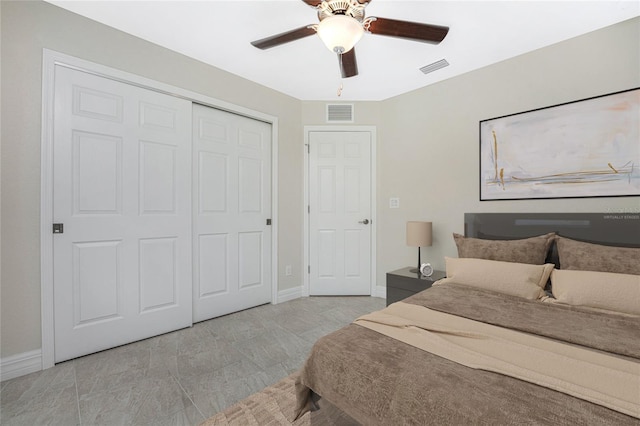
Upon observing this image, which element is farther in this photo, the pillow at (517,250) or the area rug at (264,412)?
the pillow at (517,250)

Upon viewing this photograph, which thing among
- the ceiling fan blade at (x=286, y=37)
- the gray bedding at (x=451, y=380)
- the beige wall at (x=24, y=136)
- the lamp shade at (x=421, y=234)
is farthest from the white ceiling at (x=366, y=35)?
the gray bedding at (x=451, y=380)

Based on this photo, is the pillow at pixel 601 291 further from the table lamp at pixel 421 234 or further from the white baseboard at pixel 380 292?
the white baseboard at pixel 380 292

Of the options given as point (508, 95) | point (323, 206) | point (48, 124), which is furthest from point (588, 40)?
point (48, 124)

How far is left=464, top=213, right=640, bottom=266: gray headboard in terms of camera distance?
6.86ft

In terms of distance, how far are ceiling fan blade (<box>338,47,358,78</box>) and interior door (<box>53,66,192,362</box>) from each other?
5.25ft

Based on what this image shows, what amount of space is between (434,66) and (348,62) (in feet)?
4.16

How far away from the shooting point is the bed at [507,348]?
2.77 feet

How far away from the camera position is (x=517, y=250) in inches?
89.0

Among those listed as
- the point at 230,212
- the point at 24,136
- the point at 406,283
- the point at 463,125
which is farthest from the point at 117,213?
the point at 463,125

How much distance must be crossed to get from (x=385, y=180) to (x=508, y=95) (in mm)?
1533

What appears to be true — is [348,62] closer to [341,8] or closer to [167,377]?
[341,8]

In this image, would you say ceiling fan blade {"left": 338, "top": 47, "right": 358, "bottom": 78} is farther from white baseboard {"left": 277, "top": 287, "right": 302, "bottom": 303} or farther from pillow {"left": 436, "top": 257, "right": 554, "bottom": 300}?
white baseboard {"left": 277, "top": 287, "right": 302, "bottom": 303}

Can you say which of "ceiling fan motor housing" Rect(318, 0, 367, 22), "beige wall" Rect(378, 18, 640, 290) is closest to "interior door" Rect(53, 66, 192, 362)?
"ceiling fan motor housing" Rect(318, 0, 367, 22)

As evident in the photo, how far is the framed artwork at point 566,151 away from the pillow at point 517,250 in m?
0.49
